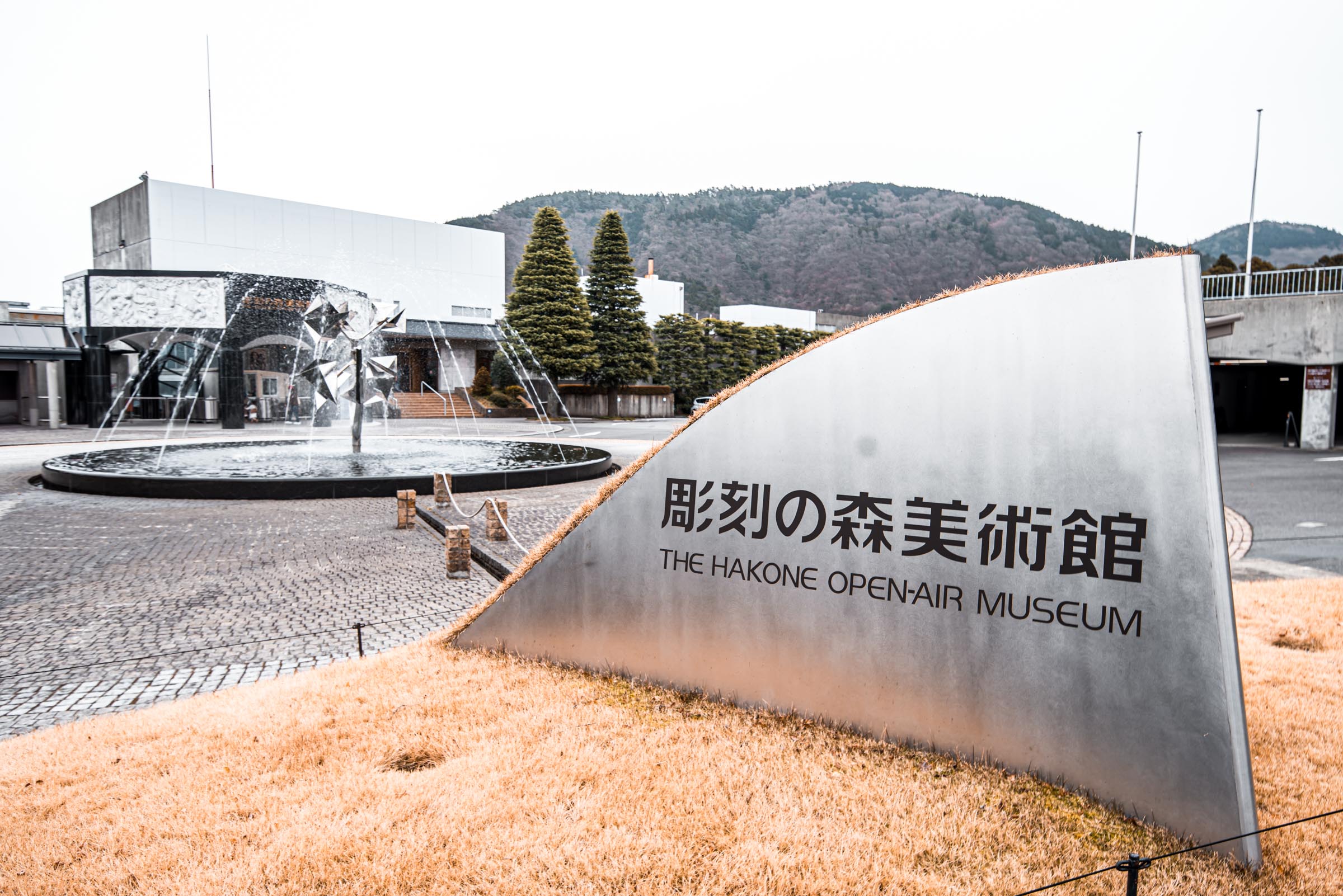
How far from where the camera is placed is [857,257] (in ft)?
323

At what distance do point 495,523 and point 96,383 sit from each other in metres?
28.3

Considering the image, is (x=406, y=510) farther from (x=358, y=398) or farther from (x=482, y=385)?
(x=482, y=385)

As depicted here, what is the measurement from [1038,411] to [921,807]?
1638 millimetres

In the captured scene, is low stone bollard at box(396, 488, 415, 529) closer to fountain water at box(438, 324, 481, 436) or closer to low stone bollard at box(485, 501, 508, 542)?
low stone bollard at box(485, 501, 508, 542)

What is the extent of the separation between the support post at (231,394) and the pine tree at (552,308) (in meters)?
14.3

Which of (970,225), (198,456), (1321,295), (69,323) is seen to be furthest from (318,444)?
(970,225)

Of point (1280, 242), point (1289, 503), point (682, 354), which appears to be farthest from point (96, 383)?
point (1280, 242)

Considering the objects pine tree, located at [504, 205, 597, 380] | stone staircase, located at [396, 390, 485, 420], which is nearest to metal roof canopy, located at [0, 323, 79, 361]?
stone staircase, located at [396, 390, 485, 420]

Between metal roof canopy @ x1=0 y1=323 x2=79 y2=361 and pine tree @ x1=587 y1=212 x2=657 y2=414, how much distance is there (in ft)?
71.9

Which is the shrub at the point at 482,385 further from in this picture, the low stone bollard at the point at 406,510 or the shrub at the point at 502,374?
the low stone bollard at the point at 406,510

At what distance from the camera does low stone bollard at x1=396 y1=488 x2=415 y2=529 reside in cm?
1026

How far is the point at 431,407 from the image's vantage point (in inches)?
1660

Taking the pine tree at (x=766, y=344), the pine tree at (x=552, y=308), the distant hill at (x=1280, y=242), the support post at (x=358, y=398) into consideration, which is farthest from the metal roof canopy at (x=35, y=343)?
the distant hill at (x=1280, y=242)

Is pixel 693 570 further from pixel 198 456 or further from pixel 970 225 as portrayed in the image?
pixel 970 225
